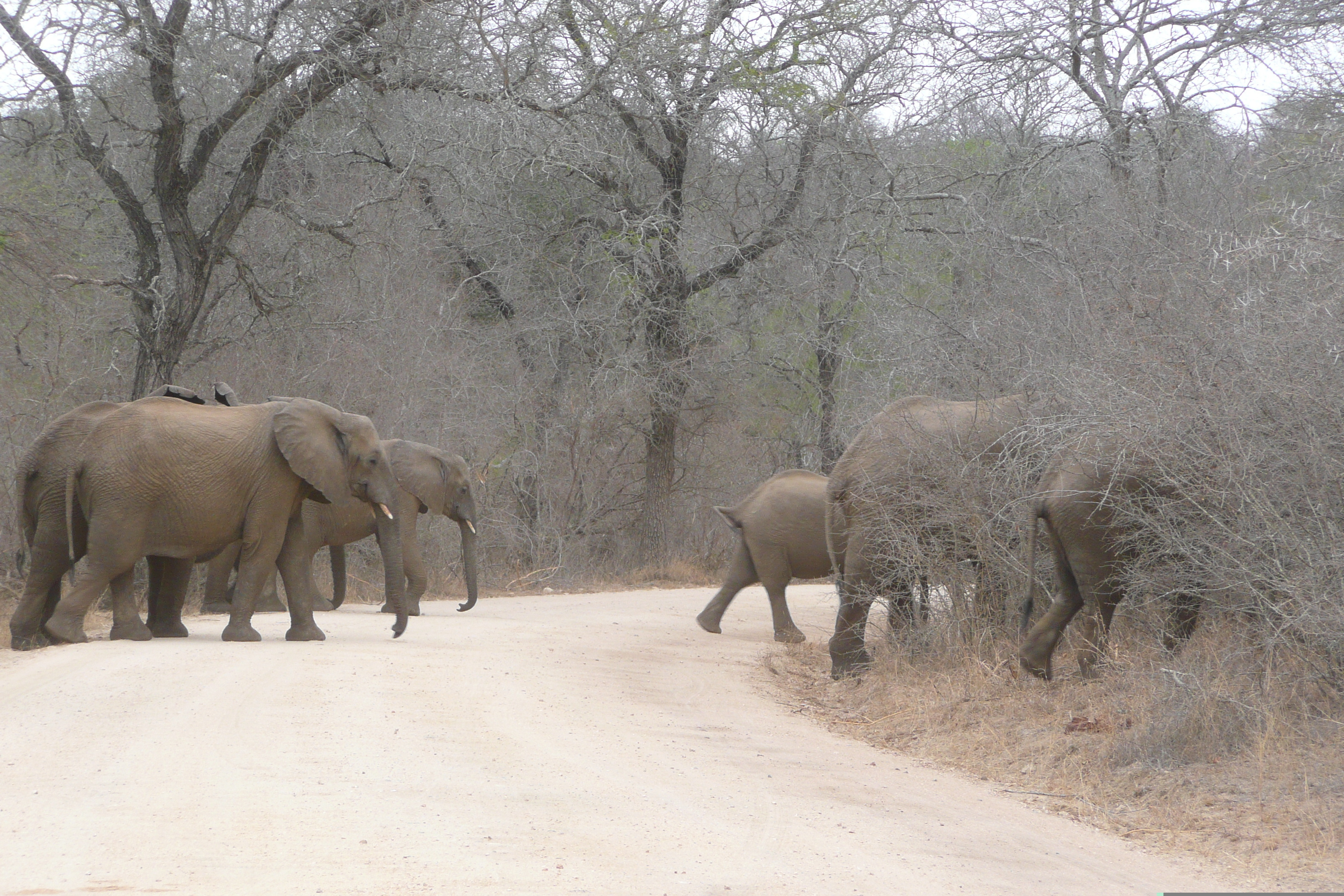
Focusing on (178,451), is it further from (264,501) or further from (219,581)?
(219,581)

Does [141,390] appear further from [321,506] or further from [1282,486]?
[1282,486]

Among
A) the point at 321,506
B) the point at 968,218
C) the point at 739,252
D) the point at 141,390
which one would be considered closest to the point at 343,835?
the point at 321,506

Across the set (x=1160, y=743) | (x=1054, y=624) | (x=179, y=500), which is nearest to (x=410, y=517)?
(x=179, y=500)

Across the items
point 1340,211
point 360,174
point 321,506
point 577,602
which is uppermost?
point 360,174

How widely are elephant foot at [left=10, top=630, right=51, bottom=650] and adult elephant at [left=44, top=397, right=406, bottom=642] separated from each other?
309mm

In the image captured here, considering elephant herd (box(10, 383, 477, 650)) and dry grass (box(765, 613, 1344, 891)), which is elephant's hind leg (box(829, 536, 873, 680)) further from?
elephant herd (box(10, 383, 477, 650))

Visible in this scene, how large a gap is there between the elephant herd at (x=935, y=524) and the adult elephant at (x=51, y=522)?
20.1ft

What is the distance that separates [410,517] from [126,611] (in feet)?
15.6

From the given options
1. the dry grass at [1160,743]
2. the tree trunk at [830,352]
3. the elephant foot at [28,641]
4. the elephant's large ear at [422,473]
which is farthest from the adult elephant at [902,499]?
the tree trunk at [830,352]

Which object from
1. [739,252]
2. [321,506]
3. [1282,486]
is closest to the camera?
[1282,486]

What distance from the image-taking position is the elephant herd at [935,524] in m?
9.28

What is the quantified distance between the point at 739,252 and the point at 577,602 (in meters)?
7.83

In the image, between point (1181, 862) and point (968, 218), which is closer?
point (1181, 862)

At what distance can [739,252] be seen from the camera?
79.0 feet
